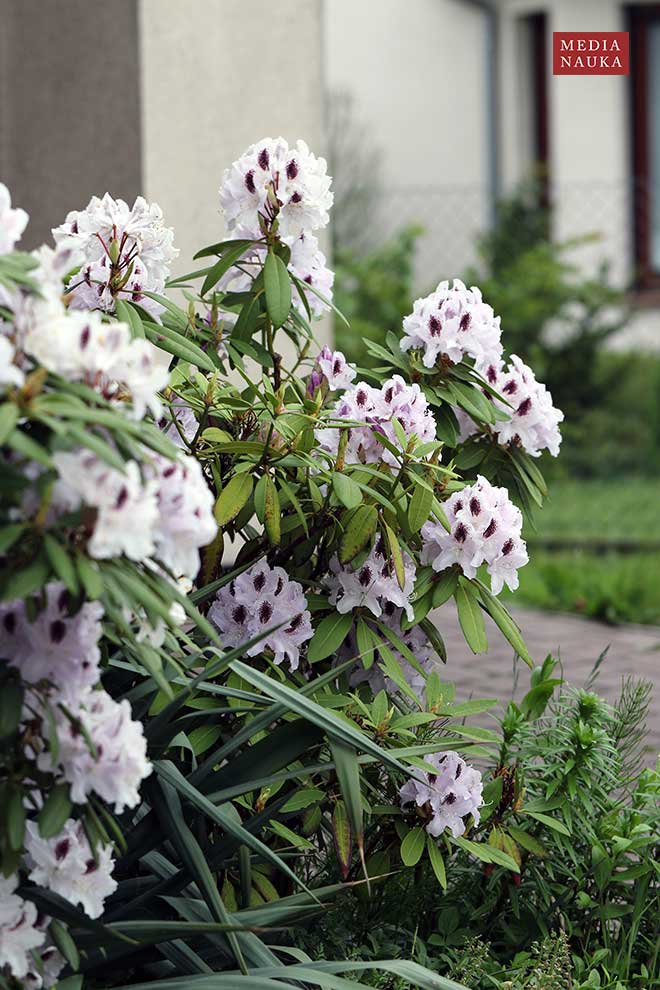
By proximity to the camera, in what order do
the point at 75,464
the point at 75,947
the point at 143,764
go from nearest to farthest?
the point at 75,464 → the point at 143,764 → the point at 75,947

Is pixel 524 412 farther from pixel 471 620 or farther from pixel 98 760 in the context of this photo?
pixel 98 760

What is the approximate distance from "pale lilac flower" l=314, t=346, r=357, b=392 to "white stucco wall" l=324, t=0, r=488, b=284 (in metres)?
9.80

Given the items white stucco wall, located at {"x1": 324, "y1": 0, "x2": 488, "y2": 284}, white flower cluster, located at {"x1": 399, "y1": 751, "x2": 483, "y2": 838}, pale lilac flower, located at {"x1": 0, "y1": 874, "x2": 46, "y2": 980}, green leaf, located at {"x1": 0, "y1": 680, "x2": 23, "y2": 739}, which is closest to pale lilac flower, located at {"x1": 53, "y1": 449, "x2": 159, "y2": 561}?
green leaf, located at {"x1": 0, "y1": 680, "x2": 23, "y2": 739}

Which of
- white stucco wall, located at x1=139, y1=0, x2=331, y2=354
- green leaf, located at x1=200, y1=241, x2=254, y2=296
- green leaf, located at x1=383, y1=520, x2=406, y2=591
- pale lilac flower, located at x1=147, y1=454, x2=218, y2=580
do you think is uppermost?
white stucco wall, located at x1=139, y1=0, x2=331, y2=354

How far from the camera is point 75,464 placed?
1.58 metres

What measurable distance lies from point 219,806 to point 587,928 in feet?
2.63

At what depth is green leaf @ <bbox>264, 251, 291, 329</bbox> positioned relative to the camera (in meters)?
2.52

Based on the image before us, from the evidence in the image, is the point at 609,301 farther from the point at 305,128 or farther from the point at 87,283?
the point at 87,283

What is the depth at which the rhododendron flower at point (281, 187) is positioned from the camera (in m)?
2.50

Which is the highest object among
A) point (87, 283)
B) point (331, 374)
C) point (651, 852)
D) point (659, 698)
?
point (87, 283)

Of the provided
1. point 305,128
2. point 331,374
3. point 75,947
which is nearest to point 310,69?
point 305,128

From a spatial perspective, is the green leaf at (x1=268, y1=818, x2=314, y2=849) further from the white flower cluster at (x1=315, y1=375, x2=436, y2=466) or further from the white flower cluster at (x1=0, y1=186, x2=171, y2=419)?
the white flower cluster at (x1=0, y1=186, x2=171, y2=419)

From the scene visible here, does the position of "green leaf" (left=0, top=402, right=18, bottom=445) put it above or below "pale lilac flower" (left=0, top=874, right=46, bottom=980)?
above

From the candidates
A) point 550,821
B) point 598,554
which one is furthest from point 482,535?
point 598,554
